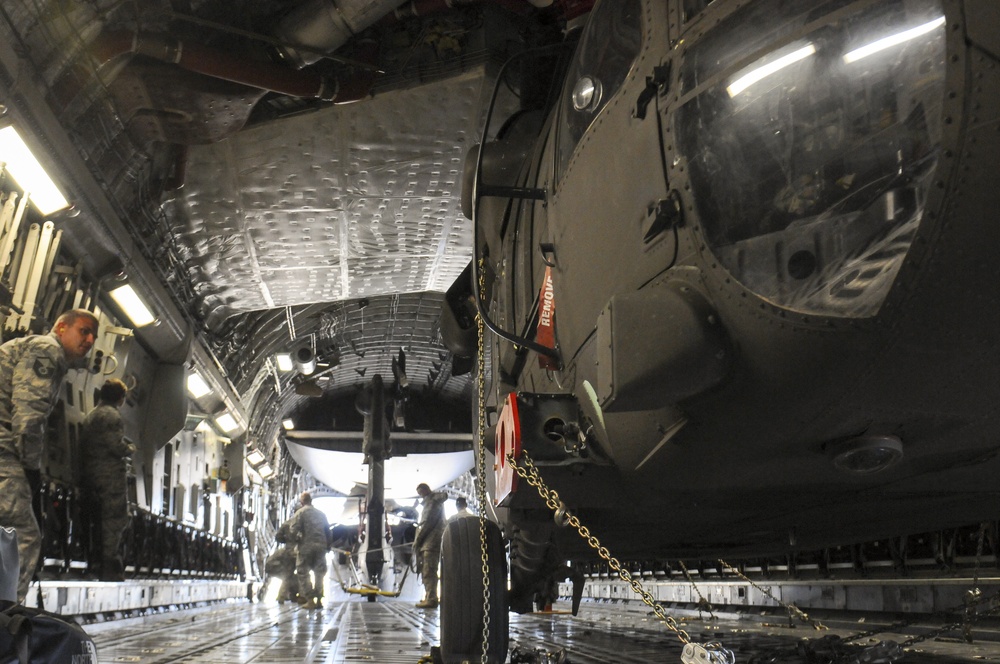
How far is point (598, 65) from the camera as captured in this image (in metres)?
3.27

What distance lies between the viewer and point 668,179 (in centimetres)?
262

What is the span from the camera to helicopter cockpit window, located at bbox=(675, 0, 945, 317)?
2055 millimetres

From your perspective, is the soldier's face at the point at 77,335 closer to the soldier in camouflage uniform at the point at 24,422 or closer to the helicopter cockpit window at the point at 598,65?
the soldier in camouflage uniform at the point at 24,422

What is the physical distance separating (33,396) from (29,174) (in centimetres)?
142

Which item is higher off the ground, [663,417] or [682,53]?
[682,53]

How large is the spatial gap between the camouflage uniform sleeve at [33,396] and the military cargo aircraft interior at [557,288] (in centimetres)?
2

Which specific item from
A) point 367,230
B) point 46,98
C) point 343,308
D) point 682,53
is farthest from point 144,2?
point 343,308

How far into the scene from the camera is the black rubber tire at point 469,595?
13.8 ft

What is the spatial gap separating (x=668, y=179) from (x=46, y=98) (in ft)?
14.5

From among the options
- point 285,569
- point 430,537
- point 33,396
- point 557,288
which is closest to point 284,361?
point 285,569

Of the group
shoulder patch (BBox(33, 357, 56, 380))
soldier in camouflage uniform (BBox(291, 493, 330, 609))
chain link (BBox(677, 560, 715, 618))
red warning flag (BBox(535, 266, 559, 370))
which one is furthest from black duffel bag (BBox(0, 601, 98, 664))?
soldier in camouflage uniform (BBox(291, 493, 330, 609))

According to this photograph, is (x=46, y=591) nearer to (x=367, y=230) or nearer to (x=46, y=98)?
(x=46, y=98)

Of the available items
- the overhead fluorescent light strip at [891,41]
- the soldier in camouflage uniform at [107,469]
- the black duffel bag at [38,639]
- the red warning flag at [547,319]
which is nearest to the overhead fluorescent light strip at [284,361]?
the soldier in camouflage uniform at [107,469]

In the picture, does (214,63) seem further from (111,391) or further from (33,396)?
(111,391)
